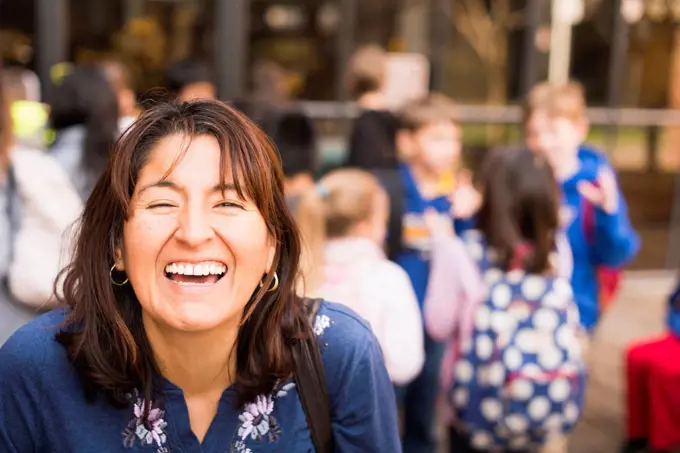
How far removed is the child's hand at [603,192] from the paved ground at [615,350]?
58.0 inches

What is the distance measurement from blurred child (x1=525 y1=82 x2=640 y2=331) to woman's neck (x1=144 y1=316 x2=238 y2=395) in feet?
8.64

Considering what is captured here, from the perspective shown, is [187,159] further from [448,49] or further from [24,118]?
[448,49]

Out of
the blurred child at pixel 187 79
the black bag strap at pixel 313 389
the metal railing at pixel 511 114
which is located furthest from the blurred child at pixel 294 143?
the black bag strap at pixel 313 389

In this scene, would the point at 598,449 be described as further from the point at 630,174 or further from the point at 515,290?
the point at 630,174

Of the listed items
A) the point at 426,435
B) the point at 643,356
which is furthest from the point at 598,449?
the point at 426,435

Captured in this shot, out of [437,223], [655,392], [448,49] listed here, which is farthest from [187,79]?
[448,49]

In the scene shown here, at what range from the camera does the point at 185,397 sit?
1.97m

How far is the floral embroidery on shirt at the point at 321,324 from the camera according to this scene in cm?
200

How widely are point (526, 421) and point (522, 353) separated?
0.26m

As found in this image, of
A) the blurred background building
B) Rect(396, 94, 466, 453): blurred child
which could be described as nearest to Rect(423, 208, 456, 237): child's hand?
Rect(396, 94, 466, 453): blurred child

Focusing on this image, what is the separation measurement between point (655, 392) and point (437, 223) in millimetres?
1367

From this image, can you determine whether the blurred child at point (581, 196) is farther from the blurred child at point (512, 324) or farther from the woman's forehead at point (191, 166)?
the woman's forehead at point (191, 166)

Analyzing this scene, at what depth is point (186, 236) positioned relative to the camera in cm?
176

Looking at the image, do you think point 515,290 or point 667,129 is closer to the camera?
point 515,290
